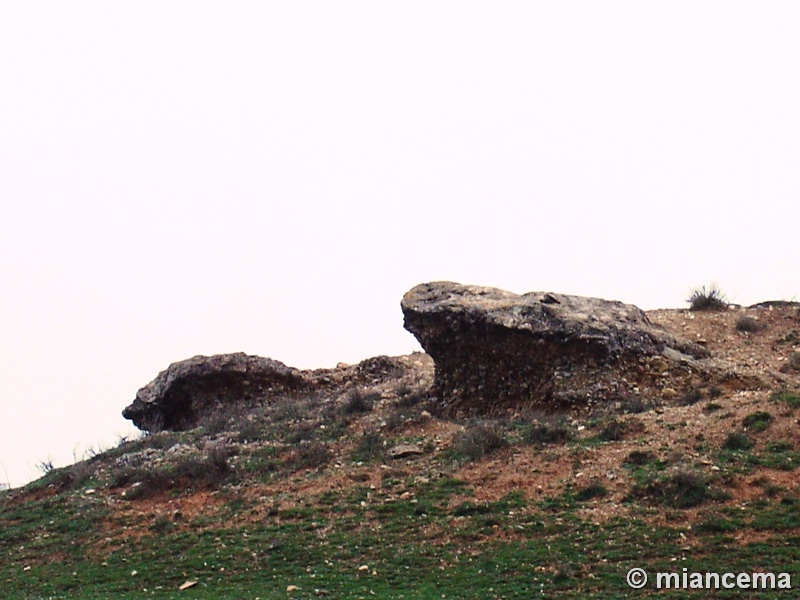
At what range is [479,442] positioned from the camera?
15586mm

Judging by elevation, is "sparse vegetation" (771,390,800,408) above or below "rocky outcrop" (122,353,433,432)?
below

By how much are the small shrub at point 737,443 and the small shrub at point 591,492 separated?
2.09m

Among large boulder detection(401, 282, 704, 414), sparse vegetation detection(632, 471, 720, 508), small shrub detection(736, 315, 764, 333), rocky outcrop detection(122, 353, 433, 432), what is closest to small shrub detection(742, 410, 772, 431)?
sparse vegetation detection(632, 471, 720, 508)

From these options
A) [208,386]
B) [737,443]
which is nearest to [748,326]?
[737,443]

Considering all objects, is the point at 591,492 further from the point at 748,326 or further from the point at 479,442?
the point at 748,326

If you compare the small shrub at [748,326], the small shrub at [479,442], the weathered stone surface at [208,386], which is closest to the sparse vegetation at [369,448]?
the small shrub at [479,442]

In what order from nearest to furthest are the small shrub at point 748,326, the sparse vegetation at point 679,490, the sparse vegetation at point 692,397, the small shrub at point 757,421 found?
the sparse vegetation at point 679,490 < the small shrub at point 757,421 < the sparse vegetation at point 692,397 < the small shrub at point 748,326

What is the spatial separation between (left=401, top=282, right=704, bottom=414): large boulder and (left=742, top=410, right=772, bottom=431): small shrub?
3304mm

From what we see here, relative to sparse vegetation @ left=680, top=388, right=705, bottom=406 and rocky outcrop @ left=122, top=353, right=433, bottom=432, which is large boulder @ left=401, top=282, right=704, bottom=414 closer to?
sparse vegetation @ left=680, top=388, right=705, bottom=406

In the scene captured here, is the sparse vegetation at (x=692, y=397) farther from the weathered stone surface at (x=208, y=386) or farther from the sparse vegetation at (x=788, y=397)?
the weathered stone surface at (x=208, y=386)

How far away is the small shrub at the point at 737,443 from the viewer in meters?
13.5

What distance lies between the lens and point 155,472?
17.0 m

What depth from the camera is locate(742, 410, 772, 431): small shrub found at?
14.0 m

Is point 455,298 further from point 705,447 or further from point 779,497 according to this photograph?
point 779,497
